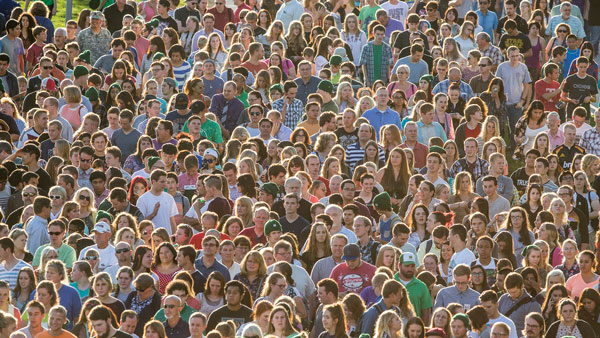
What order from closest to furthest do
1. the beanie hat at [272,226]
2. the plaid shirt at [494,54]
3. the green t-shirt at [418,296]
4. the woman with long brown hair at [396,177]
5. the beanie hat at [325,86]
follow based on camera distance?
the green t-shirt at [418,296], the beanie hat at [272,226], the woman with long brown hair at [396,177], the beanie hat at [325,86], the plaid shirt at [494,54]

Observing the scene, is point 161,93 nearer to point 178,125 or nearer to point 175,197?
point 178,125

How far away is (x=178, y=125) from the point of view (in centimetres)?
2289

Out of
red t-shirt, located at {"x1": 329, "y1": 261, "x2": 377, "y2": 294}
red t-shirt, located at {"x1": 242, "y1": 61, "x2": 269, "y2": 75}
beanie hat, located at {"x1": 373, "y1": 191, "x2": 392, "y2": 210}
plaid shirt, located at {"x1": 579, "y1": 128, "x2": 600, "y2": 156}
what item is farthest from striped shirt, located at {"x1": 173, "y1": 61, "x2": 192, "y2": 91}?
red t-shirt, located at {"x1": 329, "y1": 261, "x2": 377, "y2": 294}

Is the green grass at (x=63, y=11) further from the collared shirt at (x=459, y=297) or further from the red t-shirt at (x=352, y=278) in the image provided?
the collared shirt at (x=459, y=297)

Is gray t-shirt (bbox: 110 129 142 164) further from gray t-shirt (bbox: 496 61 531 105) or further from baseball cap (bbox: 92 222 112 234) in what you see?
gray t-shirt (bbox: 496 61 531 105)

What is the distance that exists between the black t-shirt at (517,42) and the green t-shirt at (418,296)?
1137 cm

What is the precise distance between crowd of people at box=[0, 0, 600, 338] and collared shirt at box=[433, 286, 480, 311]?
3 centimetres

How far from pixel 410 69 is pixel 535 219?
626cm

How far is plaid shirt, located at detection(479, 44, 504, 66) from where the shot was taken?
26547 millimetres

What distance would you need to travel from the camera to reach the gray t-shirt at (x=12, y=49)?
26.6 meters

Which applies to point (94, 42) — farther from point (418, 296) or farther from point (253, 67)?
point (418, 296)

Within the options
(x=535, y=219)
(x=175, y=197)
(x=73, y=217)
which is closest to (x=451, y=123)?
(x=535, y=219)

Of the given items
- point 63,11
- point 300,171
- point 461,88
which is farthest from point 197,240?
point 63,11

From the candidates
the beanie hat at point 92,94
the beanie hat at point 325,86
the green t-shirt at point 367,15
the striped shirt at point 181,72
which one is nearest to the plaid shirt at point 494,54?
the green t-shirt at point 367,15
